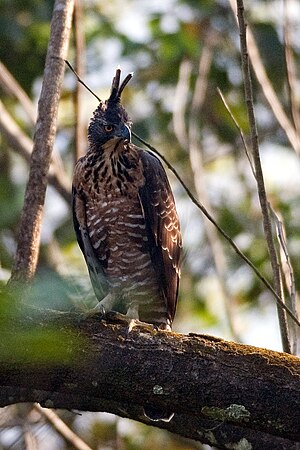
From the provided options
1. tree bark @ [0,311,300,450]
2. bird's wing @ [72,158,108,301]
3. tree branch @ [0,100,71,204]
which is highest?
tree branch @ [0,100,71,204]

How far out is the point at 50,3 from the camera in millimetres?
7355

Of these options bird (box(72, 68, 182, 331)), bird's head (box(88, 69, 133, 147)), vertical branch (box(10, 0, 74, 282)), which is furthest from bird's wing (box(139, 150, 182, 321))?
vertical branch (box(10, 0, 74, 282))

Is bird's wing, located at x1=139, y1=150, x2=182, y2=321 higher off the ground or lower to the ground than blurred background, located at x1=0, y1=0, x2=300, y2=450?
lower

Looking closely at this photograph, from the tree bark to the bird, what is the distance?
1.55 meters

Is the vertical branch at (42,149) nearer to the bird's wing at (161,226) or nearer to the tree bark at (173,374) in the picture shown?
the bird's wing at (161,226)

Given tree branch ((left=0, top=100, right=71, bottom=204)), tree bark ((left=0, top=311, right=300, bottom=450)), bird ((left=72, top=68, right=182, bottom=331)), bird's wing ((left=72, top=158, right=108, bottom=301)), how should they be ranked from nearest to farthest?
tree bark ((left=0, top=311, right=300, bottom=450))
bird ((left=72, top=68, right=182, bottom=331))
bird's wing ((left=72, top=158, right=108, bottom=301))
tree branch ((left=0, top=100, right=71, bottom=204))

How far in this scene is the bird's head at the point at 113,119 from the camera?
16.3ft

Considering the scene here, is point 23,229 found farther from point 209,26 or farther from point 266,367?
point 209,26

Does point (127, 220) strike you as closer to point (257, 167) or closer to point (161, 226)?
point (161, 226)

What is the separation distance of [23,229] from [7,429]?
1.16 meters

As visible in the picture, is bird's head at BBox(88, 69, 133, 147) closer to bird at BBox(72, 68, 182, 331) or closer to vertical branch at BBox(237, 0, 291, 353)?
bird at BBox(72, 68, 182, 331)

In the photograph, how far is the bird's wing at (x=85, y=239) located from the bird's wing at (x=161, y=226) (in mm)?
326

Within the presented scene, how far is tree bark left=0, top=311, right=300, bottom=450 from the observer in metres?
3.45

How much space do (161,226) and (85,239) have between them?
17.2 inches
